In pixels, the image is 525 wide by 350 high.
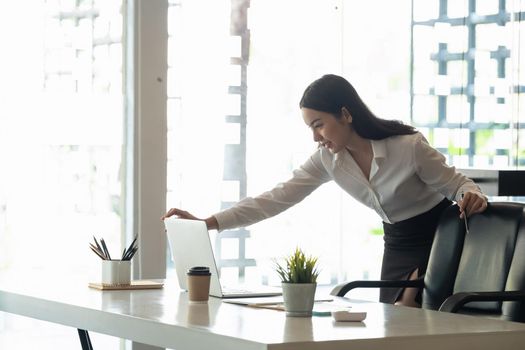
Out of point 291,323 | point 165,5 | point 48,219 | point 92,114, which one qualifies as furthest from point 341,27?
point 291,323

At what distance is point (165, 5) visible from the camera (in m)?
4.71

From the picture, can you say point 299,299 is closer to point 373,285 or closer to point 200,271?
point 200,271

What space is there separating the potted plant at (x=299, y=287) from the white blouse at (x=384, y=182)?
1.18 m

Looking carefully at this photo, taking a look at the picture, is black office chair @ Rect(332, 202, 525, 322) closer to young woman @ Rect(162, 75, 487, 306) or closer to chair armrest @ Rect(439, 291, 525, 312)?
chair armrest @ Rect(439, 291, 525, 312)

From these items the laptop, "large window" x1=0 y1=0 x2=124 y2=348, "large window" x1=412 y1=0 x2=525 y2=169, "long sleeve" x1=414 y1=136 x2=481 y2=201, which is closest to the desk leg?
the laptop

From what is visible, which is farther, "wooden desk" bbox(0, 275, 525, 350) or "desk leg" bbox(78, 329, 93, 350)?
"desk leg" bbox(78, 329, 93, 350)

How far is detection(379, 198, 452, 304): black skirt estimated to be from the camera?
387cm

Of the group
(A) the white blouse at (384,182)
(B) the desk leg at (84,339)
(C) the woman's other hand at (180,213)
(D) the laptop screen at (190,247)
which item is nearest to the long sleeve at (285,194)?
(A) the white blouse at (384,182)

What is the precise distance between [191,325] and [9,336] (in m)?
2.40

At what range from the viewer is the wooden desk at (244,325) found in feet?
7.20

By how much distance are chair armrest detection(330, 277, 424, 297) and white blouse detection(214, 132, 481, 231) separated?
0.28m

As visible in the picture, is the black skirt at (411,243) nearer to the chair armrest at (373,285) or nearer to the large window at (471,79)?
the chair armrest at (373,285)

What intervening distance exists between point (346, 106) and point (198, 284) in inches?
45.2

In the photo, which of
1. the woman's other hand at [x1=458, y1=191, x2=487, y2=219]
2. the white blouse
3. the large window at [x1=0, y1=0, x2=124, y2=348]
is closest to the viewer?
the woman's other hand at [x1=458, y1=191, x2=487, y2=219]
